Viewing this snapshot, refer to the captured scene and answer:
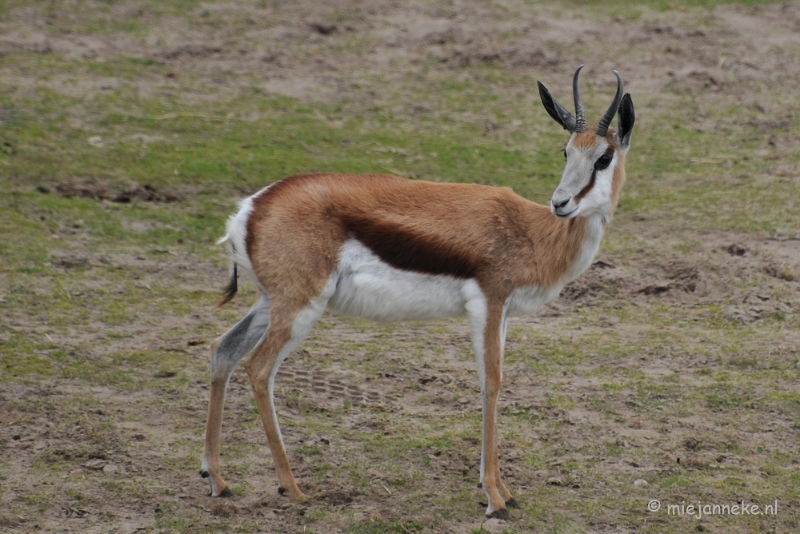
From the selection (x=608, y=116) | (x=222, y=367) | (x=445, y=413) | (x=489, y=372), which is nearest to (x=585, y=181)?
(x=608, y=116)

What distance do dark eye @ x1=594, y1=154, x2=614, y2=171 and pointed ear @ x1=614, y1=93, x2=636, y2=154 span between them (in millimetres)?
164

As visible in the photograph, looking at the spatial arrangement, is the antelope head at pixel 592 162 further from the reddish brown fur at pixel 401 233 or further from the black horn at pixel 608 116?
the reddish brown fur at pixel 401 233

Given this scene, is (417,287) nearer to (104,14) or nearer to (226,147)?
(226,147)

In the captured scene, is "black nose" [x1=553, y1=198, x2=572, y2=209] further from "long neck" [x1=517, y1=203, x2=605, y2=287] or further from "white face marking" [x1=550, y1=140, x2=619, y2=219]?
"long neck" [x1=517, y1=203, x2=605, y2=287]

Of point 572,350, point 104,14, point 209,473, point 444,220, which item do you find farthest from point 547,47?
point 209,473

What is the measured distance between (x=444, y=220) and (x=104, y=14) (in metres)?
9.04

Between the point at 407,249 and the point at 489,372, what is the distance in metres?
0.76

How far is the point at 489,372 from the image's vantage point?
17.8 feet

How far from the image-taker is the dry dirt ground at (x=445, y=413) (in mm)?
5277

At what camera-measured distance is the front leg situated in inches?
211

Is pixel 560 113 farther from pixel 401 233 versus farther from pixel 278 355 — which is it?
pixel 278 355

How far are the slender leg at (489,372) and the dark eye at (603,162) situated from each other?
0.90 m

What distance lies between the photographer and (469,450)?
6008mm

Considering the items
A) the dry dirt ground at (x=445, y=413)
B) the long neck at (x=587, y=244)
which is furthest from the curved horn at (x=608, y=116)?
the dry dirt ground at (x=445, y=413)
